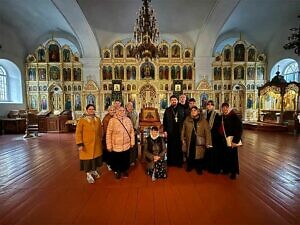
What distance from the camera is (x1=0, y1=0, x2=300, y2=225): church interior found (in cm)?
279

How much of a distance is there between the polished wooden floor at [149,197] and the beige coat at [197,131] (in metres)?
0.65

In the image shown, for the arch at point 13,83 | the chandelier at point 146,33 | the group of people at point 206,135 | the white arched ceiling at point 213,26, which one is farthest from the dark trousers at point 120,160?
the arch at point 13,83

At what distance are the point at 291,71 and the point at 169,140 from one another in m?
11.9

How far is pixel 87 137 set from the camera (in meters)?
3.43

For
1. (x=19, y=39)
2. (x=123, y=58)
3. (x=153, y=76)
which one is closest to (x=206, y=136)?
(x=153, y=76)

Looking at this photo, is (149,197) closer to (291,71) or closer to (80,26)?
(80,26)

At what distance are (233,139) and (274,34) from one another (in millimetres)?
11778

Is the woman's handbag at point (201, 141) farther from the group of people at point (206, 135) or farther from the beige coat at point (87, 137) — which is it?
the beige coat at point (87, 137)

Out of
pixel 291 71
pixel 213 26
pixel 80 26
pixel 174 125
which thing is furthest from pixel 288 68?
pixel 80 26

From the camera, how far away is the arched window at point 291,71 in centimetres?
1155

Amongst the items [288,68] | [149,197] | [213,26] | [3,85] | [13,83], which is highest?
[213,26]

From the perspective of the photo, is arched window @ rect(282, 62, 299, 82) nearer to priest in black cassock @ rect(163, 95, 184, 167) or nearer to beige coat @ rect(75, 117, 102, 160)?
priest in black cassock @ rect(163, 95, 184, 167)

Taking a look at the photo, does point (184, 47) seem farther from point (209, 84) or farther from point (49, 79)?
point (49, 79)

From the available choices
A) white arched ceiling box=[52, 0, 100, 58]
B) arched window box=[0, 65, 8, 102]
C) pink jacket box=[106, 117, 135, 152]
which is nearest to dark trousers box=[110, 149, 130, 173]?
pink jacket box=[106, 117, 135, 152]
